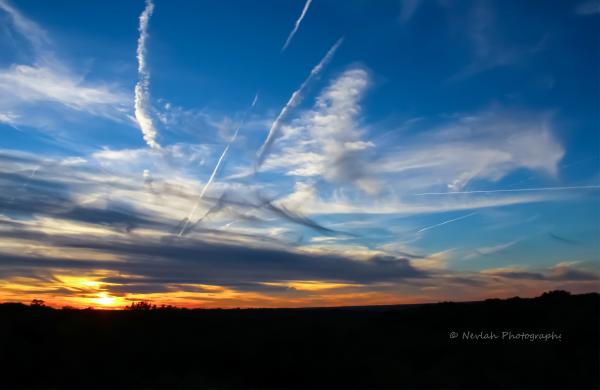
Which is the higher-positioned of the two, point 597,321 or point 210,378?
point 597,321

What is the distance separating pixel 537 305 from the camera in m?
30.7

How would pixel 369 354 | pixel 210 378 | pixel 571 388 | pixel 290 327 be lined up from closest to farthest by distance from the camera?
pixel 571 388 → pixel 210 378 → pixel 369 354 → pixel 290 327

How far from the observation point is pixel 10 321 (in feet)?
81.9

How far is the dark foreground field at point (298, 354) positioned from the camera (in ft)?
52.0

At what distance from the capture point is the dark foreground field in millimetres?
15859

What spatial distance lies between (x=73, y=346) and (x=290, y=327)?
33.5 feet

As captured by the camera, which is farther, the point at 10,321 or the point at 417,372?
the point at 10,321

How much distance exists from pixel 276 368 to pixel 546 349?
39.9 ft

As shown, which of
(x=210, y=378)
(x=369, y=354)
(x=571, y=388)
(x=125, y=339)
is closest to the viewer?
(x=571, y=388)

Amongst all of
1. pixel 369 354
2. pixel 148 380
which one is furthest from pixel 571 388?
pixel 148 380

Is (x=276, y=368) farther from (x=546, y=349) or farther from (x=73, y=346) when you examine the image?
(x=546, y=349)

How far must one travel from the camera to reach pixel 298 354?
18.3m

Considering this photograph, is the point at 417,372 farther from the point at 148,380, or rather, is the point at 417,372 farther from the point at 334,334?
the point at 148,380

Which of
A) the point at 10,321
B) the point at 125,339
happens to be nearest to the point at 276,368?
the point at 125,339
